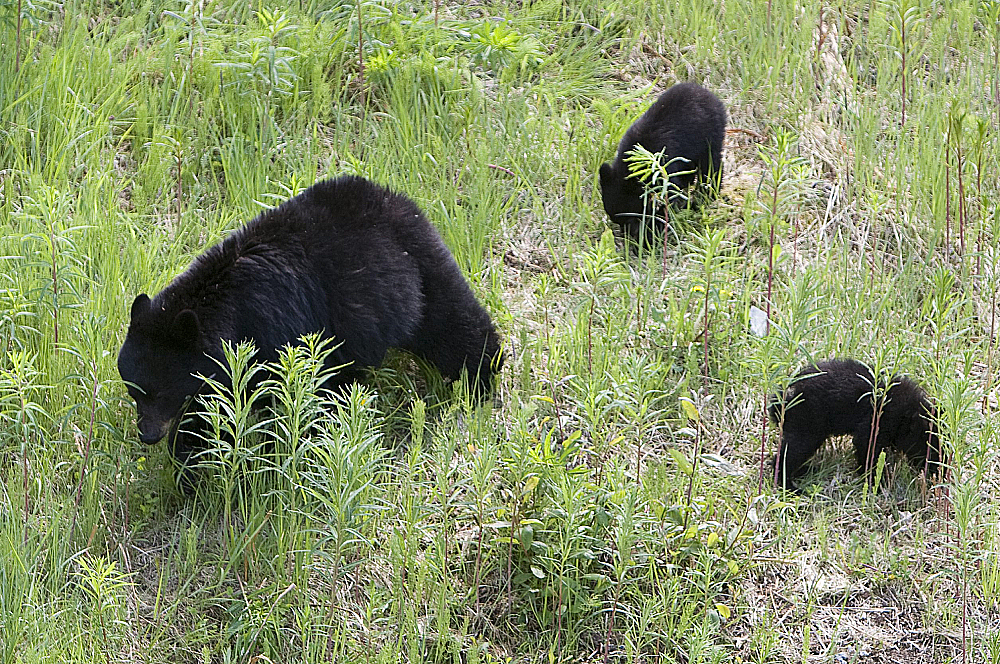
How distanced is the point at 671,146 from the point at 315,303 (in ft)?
7.82

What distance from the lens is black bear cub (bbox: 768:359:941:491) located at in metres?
4.81

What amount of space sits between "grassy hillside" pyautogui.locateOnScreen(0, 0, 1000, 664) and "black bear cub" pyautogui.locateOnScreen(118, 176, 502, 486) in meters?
0.24

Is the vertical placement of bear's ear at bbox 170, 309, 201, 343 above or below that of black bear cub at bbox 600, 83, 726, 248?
below

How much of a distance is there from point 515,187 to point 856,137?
6.63 feet

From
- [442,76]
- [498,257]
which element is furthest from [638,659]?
[442,76]

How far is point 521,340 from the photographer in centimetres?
536

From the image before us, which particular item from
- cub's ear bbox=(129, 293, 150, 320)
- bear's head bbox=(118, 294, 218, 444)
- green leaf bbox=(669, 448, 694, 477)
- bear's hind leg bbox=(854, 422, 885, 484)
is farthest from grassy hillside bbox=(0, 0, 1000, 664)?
cub's ear bbox=(129, 293, 150, 320)

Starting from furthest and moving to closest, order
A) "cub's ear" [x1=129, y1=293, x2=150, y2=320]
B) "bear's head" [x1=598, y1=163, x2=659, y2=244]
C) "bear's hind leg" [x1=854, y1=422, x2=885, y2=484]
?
"bear's head" [x1=598, y1=163, x2=659, y2=244] < "bear's hind leg" [x1=854, y1=422, x2=885, y2=484] < "cub's ear" [x1=129, y1=293, x2=150, y2=320]

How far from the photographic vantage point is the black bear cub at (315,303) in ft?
14.5

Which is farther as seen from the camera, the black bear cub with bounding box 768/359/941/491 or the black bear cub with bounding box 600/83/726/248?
the black bear cub with bounding box 600/83/726/248

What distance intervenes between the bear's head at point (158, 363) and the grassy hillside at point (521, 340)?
9.7 inches

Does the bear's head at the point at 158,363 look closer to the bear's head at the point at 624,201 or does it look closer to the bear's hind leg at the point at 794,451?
the bear's hind leg at the point at 794,451

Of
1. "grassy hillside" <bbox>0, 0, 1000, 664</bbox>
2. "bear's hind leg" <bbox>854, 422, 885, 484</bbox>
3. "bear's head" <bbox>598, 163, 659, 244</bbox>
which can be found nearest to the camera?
"grassy hillside" <bbox>0, 0, 1000, 664</bbox>

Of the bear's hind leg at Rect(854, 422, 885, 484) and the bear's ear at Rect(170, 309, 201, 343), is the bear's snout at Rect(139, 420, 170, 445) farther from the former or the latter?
the bear's hind leg at Rect(854, 422, 885, 484)
